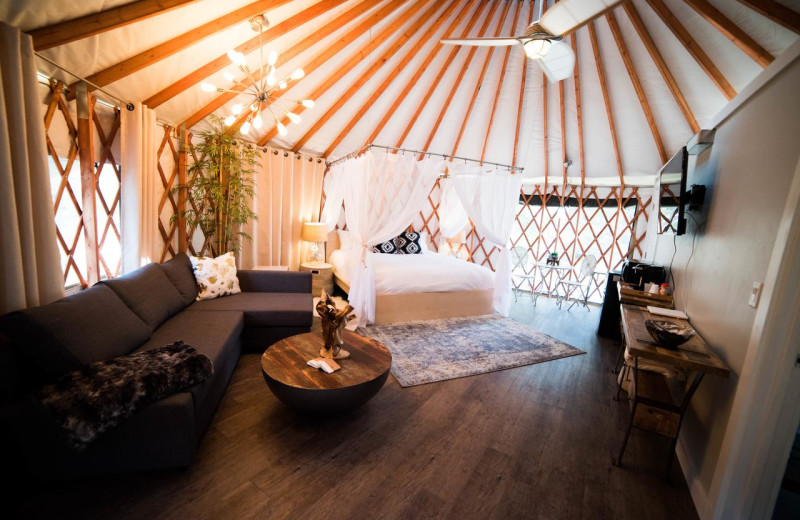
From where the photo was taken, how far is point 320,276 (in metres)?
4.43

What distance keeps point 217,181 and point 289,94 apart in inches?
48.1

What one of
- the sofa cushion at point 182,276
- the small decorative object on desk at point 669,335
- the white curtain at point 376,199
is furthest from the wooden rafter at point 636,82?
the sofa cushion at point 182,276

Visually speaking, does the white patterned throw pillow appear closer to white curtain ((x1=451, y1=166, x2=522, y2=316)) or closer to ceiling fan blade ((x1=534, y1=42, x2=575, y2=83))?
white curtain ((x1=451, y1=166, x2=522, y2=316))

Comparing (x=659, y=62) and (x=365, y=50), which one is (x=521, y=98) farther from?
(x=365, y=50)

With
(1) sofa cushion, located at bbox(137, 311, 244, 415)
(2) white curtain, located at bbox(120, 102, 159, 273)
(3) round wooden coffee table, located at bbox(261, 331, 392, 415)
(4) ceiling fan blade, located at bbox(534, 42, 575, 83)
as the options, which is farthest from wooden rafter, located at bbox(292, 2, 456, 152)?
(3) round wooden coffee table, located at bbox(261, 331, 392, 415)

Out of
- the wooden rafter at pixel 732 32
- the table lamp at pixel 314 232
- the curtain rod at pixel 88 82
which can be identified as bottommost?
the table lamp at pixel 314 232

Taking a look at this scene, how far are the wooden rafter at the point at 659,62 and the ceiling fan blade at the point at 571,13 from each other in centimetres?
126

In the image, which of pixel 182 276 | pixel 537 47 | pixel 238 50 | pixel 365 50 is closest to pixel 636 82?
pixel 537 47

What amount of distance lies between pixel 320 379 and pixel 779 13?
3.05 m

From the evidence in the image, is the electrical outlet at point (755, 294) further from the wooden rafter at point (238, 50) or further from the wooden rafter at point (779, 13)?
the wooden rafter at point (238, 50)

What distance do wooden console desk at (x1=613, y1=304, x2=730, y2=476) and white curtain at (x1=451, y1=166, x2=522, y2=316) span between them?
7.16 feet

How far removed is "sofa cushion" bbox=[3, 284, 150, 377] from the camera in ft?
4.50

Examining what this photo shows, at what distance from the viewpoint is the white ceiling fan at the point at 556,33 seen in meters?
1.76

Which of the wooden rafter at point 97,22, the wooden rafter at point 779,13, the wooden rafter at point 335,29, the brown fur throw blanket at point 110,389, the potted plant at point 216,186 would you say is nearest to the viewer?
the brown fur throw blanket at point 110,389
